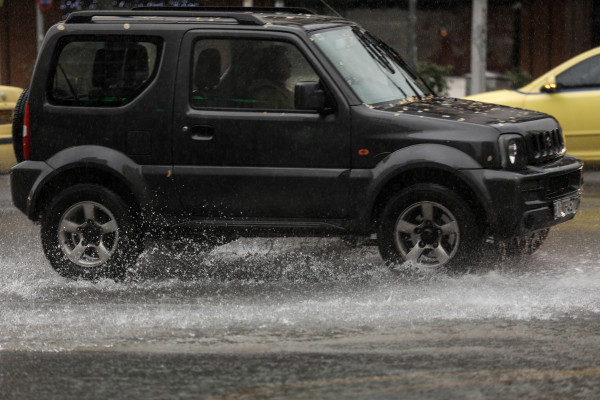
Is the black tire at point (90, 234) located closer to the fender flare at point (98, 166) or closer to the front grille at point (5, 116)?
the fender flare at point (98, 166)

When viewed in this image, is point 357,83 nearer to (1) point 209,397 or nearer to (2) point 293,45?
(2) point 293,45

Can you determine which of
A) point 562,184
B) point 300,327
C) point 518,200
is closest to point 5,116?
point 562,184

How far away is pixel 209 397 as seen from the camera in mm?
5598

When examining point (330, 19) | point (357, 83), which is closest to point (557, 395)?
point (357, 83)

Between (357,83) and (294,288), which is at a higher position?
(357,83)

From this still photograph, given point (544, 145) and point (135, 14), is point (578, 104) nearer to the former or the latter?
point (544, 145)

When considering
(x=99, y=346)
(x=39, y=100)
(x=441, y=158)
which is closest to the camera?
(x=99, y=346)

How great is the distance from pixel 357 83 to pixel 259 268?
1.55 meters

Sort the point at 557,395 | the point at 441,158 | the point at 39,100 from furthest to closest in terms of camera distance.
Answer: the point at 39,100 < the point at 441,158 < the point at 557,395

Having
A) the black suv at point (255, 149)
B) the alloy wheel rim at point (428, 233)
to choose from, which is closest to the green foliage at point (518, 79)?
the black suv at point (255, 149)

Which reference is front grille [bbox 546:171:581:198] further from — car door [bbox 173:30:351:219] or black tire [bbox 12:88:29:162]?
black tire [bbox 12:88:29:162]

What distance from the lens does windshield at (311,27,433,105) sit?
877 cm

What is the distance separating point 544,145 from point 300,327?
2.67 meters

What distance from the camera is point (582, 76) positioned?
14.6 m
